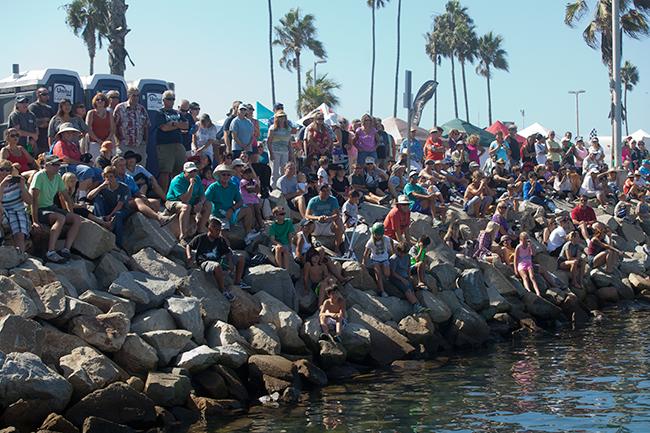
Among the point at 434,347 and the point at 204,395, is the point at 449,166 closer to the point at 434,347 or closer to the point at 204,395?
the point at 434,347

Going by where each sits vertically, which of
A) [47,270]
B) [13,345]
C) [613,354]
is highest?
[47,270]

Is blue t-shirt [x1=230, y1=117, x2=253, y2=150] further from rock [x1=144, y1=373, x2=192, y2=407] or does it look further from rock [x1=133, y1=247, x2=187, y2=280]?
rock [x1=144, y1=373, x2=192, y2=407]

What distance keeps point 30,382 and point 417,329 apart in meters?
7.53

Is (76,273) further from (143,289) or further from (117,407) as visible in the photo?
(117,407)

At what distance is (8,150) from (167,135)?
3.19m

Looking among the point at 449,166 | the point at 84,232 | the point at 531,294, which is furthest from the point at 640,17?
the point at 84,232

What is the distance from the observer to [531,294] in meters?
21.1

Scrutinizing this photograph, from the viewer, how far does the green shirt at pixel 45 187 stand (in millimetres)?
14743

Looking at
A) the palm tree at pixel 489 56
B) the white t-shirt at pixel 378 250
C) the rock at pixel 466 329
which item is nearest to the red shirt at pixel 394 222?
the white t-shirt at pixel 378 250

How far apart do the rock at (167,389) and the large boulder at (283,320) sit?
108 inches

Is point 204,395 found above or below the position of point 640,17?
below

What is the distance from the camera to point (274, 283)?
17.0 m

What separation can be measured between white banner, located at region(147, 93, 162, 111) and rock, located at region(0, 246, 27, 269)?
7.83 metres

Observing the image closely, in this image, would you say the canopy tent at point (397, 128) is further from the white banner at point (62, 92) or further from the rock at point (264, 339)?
the rock at point (264, 339)
